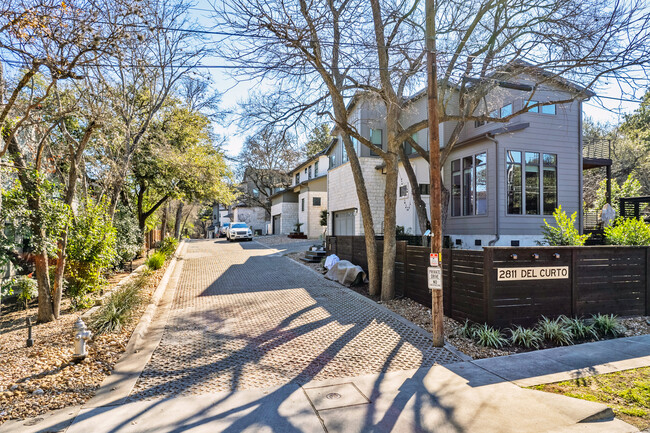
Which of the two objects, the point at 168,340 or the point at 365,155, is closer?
the point at 168,340

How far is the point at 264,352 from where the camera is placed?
5934mm

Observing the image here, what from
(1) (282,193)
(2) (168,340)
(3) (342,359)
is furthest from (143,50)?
(1) (282,193)

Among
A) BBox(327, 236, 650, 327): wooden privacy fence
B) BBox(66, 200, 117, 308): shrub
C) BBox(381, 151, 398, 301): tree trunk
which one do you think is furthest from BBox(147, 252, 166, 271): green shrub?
BBox(327, 236, 650, 327): wooden privacy fence

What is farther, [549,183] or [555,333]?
[549,183]

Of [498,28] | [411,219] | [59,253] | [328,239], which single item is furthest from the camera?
[411,219]

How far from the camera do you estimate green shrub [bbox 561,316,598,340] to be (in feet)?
22.3

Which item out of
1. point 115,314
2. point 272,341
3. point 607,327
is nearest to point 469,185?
point 607,327

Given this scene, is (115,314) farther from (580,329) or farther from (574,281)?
(574,281)

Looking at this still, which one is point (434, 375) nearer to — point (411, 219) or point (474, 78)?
point (474, 78)

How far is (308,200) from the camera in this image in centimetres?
3005

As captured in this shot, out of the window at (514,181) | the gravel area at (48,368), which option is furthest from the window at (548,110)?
the gravel area at (48,368)

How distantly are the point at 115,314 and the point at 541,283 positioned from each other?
7825 millimetres

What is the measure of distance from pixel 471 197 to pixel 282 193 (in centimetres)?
2385

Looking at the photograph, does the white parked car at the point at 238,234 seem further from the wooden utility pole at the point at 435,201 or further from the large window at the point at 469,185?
the wooden utility pole at the point at 435,201
